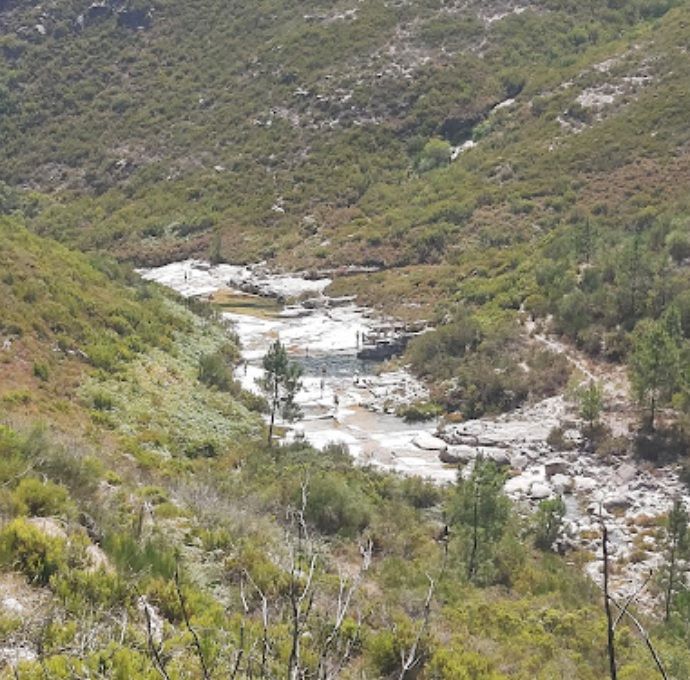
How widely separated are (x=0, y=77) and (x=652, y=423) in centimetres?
7695

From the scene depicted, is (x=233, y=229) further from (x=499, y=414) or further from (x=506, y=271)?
(x=499, y=414)

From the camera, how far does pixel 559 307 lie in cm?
3216

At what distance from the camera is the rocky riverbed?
19.5 meters

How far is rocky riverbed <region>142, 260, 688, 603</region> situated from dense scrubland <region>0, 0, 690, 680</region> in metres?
0.88

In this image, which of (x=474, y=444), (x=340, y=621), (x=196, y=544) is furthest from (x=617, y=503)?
(x=340, y=621)

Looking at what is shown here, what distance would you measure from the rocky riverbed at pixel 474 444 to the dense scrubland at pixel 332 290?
0.88 metres

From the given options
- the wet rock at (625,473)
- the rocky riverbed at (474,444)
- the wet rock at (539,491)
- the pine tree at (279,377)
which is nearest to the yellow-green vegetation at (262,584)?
the rocky riverbed at (474,444)

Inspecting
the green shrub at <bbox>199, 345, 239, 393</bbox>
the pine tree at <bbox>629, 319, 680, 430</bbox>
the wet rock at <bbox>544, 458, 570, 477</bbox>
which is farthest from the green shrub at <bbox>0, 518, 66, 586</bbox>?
the pine tree at <bbox>629, 319, 680, 430</bbox>

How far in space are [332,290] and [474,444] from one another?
21.6 metres

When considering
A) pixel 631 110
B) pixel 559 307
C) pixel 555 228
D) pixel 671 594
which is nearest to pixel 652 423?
pixel 559 307

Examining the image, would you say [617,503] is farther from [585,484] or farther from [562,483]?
[562,483]

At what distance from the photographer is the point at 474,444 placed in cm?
2552

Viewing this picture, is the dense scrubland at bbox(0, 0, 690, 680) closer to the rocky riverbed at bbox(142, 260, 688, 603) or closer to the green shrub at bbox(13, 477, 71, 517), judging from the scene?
the green shrub at bbox(13, 477, 71, 517)

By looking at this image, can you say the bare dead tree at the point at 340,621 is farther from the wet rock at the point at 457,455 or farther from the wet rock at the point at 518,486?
the wet rock at the point at 457,455
